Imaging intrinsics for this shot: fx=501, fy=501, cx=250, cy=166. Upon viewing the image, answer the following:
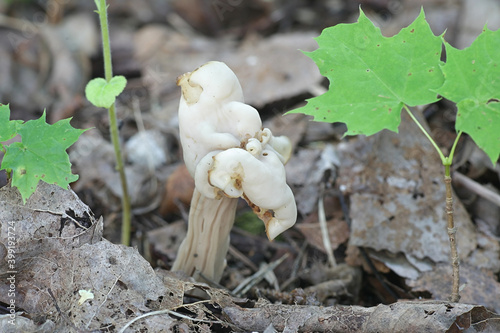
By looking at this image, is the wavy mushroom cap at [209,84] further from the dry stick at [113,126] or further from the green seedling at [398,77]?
the dry stick at [113,126]

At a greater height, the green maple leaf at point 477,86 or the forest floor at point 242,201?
the green maple leaf at point 477,86

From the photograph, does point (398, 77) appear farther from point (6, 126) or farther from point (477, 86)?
point (6, 126)

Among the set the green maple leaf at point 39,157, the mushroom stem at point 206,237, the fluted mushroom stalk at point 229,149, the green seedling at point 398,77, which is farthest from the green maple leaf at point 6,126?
the green seedling at point 398,77

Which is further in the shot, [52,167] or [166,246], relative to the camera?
[166,246]

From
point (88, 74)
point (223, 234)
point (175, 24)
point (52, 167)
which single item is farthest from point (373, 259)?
point (175, 24)

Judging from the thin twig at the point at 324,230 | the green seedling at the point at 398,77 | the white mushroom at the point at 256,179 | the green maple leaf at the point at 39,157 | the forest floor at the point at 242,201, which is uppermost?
the green seedling at the point at 398,77

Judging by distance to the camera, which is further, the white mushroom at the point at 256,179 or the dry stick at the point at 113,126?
Answer: the dry stick at the point at 113,126

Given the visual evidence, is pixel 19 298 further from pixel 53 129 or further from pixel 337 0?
pixel 337 0
